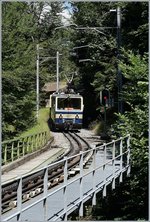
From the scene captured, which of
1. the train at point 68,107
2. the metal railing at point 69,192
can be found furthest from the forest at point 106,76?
the train at point 68,107

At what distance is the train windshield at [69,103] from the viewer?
42125mm

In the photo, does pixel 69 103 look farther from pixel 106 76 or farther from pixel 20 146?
pixel 20 146

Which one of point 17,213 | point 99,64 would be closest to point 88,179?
point 17,213

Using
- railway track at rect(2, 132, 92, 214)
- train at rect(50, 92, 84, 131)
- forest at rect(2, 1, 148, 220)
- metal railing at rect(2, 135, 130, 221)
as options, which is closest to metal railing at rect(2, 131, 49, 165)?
forest at rect(2, 1, 148, 220)

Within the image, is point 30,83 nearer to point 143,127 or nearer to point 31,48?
point 31,48

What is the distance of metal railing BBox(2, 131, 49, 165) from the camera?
82.7ft

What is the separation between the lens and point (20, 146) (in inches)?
1059

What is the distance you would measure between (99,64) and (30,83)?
1531cm

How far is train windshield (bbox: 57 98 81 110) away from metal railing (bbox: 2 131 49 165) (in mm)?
5235

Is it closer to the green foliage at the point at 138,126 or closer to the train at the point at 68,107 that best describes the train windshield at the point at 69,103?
the train at the point at 68,107

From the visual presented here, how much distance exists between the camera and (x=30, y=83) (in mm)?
29500

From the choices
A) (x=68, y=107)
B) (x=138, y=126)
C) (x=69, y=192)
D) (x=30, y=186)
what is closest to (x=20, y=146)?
(x=138, y=126)

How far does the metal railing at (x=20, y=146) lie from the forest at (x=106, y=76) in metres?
0.83

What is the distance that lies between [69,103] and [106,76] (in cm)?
368
